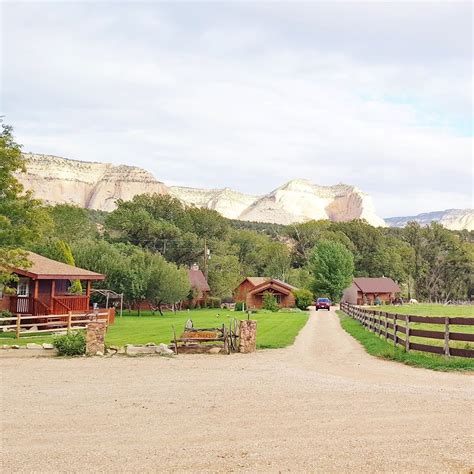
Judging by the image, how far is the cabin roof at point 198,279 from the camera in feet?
224

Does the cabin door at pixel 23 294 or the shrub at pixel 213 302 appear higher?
the cabin door at pixel 23 294

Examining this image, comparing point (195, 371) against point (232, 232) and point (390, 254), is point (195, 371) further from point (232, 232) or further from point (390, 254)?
point (390, 254)

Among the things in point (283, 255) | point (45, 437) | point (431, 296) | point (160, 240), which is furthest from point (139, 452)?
point (431, 296)

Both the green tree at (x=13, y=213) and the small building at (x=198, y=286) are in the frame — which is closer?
the green tree at (x=13, y=213)

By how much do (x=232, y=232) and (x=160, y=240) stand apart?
82.1ft

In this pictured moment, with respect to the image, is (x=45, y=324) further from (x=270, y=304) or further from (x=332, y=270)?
(x=332, y=270)

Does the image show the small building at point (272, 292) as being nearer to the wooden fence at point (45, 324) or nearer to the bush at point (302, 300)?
the bush at point (302, 300)

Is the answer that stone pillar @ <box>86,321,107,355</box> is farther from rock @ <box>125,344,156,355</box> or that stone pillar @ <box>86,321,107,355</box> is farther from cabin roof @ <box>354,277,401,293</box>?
cabin roof @ <box>354,277,401,293</box>

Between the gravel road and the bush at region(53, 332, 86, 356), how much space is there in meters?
2.93

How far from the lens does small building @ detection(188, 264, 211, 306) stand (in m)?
65.3

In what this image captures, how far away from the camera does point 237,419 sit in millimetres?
9484

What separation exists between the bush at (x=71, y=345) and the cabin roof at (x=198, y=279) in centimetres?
4706

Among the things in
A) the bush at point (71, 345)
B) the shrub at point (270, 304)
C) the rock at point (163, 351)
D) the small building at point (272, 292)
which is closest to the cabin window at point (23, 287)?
the bush at point (71, 345)

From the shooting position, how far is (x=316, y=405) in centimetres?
1047
